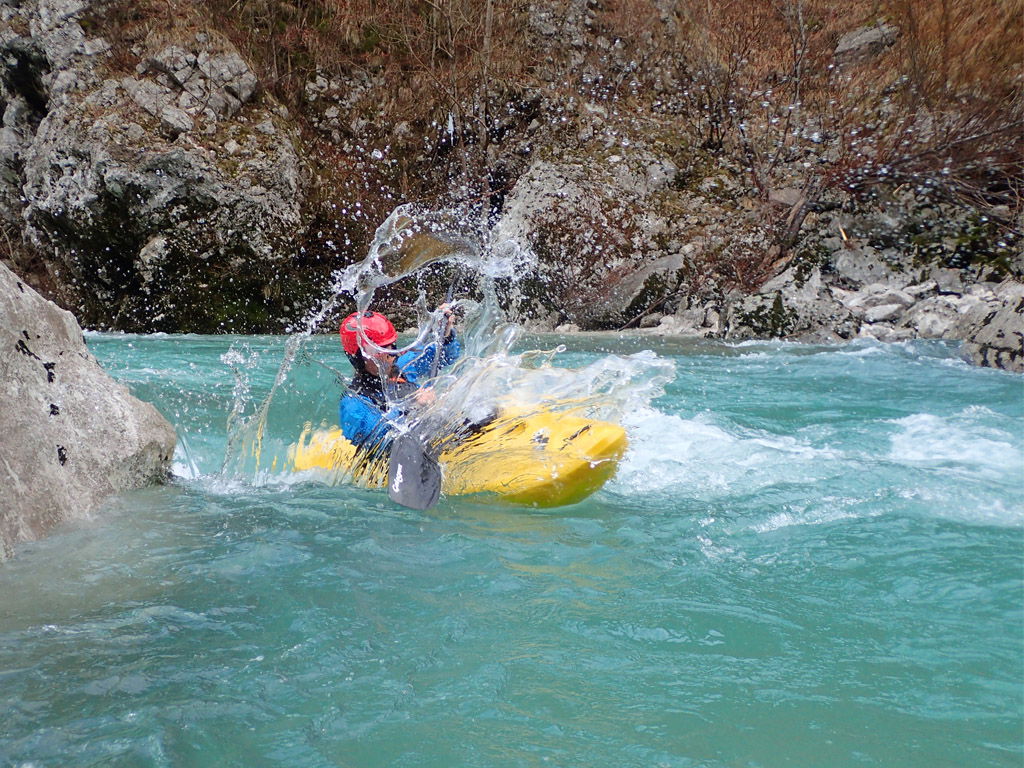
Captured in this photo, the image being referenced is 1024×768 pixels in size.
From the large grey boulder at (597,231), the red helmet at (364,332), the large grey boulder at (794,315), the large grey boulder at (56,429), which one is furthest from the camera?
A: the large grey boulder at (597,231)

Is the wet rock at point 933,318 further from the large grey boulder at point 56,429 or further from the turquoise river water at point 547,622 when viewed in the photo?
the large grey boulder at point 56,429

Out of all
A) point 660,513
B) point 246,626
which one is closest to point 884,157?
point 660,513

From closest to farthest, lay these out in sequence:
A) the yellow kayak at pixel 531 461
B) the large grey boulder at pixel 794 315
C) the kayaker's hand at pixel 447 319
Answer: the yellow kayak at pixel 531 461 < the kayaker's hand at pixel 447 319 < the large grey boulder at pixel 794 315

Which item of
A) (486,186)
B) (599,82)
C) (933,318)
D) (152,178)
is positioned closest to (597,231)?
(486,186)

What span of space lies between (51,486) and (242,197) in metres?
8.83

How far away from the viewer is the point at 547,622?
2336mm

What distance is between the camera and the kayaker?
3.68 metres

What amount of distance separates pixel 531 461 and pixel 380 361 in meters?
0.85

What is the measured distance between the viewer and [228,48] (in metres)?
12.1

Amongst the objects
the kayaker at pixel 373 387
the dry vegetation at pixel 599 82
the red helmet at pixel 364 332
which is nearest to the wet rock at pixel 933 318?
the dry vegetation at pixel 599 82

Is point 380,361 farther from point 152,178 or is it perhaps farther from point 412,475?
point 152,178

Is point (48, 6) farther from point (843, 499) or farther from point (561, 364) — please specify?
point (843, 499)

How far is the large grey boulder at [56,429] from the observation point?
2971mm

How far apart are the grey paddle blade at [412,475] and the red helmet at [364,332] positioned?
0.47m
